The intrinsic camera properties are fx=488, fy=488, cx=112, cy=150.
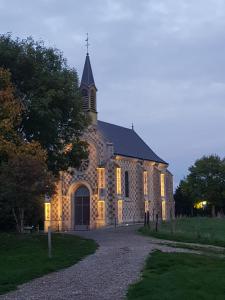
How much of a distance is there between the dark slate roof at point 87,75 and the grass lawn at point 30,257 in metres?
26.8

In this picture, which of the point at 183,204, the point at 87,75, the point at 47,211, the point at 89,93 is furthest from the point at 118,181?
the point at 183,204

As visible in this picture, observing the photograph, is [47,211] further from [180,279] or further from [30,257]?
[180,279]

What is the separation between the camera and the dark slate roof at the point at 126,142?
53844mm

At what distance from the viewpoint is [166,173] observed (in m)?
61.7

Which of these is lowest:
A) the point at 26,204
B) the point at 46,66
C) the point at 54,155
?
the point at 26,204

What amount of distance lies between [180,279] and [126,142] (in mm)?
44622

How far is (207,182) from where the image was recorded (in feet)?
245

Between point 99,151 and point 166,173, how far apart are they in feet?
48.9

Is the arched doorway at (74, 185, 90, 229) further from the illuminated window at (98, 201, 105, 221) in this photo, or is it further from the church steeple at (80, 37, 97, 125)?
the church steeple at (80, 37, 97, 125)

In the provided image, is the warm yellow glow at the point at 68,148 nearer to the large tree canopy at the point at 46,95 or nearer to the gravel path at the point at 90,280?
the large tree canopy at the point at 46,95

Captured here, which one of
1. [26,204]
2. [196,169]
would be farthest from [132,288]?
[196,169]

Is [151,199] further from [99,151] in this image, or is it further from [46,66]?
[46,66]

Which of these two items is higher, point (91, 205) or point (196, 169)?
point (196, 169)

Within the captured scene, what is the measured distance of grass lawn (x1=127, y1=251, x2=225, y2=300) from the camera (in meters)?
11.0
